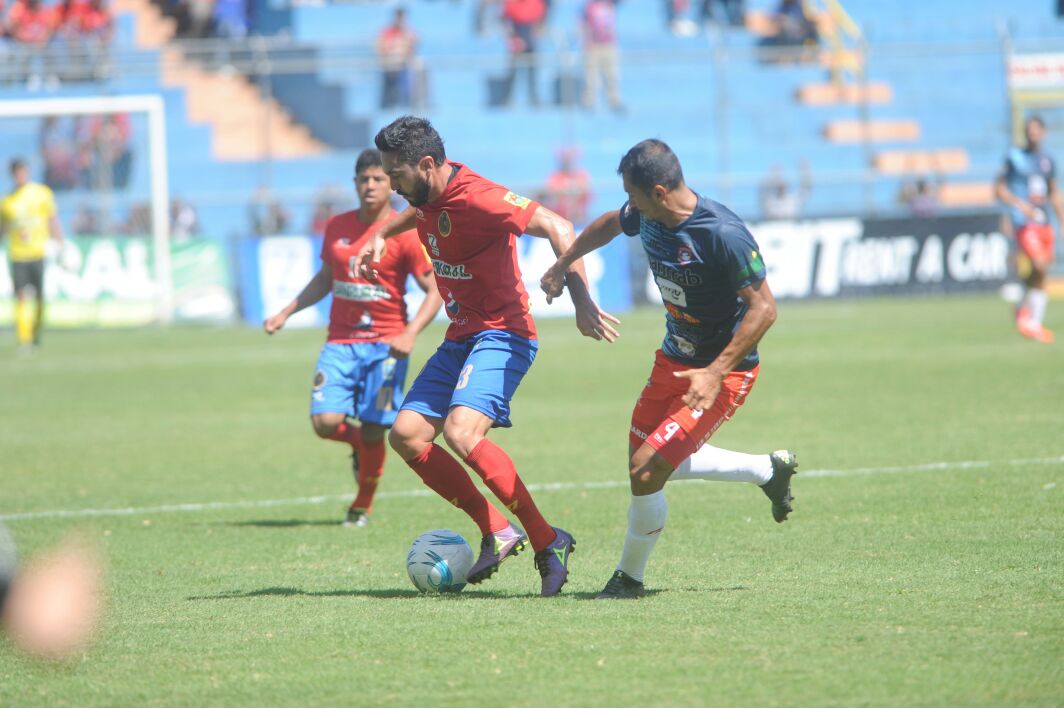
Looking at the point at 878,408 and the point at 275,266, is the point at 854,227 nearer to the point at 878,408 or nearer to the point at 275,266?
the point at 275,266

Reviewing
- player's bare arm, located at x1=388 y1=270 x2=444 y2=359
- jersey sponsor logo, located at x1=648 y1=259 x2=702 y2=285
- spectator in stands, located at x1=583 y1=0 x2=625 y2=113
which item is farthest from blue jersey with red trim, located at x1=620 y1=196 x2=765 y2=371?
spectator in stands, located at x1=583 y1=0 x2=625 y2=113

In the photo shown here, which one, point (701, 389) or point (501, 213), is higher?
point (501, 213)

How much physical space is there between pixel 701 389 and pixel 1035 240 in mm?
13485

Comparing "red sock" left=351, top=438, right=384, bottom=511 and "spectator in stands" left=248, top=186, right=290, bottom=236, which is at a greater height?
"red sock" left=351, top=438, right=384, bottom=511

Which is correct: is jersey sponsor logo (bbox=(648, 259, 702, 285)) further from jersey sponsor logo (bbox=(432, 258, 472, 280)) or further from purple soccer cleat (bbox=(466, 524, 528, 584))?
purple soccer cleat (bbox=(466, 524, 528, 584))

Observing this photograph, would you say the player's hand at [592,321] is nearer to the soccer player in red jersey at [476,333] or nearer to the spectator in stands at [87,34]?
the soccer player in red jersey at [476,333]

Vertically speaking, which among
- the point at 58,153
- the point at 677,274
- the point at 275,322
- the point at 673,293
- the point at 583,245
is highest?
the point at 583,245

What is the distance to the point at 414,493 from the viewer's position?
10.3 meters

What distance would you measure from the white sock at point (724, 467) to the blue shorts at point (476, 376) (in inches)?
35.0

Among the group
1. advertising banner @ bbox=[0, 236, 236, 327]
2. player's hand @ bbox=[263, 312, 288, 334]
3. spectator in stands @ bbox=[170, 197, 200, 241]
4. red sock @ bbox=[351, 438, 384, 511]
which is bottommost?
advertising banner @ bbox=[0, 236, 236, 327]

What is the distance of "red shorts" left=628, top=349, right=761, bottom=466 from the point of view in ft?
21.0

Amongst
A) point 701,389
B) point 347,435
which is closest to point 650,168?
point 701,389

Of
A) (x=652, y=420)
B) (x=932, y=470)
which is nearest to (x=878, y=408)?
(x=932, y=470)

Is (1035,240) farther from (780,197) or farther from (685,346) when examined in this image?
(685,346)
